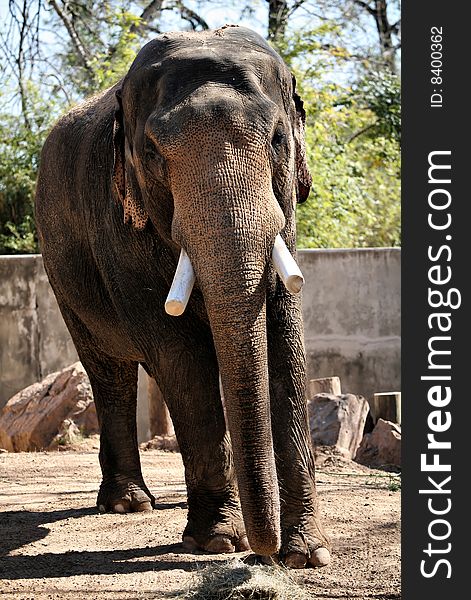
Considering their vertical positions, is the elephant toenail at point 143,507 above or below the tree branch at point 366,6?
below

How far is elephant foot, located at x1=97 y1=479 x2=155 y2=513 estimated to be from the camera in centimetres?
730

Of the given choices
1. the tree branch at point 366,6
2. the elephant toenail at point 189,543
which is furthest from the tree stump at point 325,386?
the tree branch at point 366,6

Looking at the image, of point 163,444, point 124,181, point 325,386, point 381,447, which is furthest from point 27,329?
point 124,181

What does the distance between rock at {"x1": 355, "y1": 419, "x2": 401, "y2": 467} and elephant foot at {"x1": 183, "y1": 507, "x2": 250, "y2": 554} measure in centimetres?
344

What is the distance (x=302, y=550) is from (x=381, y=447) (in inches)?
153

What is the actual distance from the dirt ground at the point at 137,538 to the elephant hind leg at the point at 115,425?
135mm

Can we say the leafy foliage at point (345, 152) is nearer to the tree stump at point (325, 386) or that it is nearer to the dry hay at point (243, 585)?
the tree stump at point (325, 386)

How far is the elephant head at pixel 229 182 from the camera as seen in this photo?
188 inches

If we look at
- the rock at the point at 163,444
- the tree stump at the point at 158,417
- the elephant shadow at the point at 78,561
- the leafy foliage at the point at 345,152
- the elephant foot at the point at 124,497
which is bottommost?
the elephant shadow at the point at 78,561

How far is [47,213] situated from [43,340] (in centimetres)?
450

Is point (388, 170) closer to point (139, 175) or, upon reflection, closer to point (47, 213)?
point (47, 213)

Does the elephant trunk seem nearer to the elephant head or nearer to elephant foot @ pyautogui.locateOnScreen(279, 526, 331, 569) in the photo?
the elephant head

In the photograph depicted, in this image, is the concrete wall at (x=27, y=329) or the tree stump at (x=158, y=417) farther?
the concrete wall at (x=27, y=329)

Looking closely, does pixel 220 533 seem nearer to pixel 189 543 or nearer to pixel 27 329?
pixel 189 543
